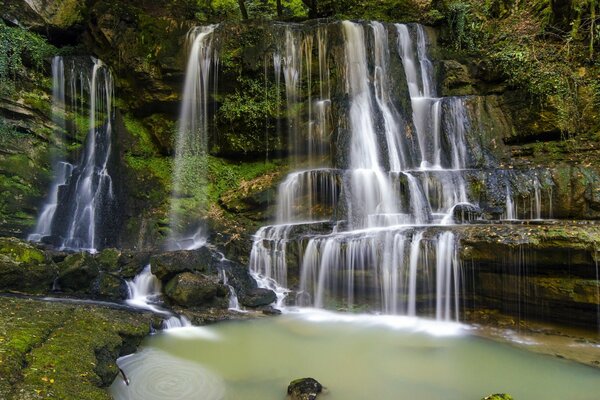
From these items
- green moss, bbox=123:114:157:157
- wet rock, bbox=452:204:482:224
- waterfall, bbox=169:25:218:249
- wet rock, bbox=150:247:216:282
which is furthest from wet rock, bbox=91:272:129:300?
wet rock, bbox=452:204:482:224

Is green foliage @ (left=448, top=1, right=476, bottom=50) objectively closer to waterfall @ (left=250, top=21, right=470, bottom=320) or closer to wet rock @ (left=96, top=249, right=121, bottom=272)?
waterfall @ (left=250, top=21, right=470, bottom=320)

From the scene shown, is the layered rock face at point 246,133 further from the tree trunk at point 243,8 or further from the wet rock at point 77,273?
the tree trunk at point 243,8

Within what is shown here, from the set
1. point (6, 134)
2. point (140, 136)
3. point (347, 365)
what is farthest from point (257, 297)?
point (6, 134)

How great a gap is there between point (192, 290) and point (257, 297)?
142 centimetres

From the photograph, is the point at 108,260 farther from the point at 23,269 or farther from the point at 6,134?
the point at 6,134

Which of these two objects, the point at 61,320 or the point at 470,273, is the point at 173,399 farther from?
the point at 470,273

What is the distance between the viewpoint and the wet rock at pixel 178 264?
8.98m

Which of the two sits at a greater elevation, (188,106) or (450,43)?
(450,43)

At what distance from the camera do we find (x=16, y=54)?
12.9 meters

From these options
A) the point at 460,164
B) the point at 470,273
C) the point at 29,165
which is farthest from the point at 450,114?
the point at 29,165

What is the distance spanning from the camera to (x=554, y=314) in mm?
7395


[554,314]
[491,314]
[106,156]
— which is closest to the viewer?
[554,314]

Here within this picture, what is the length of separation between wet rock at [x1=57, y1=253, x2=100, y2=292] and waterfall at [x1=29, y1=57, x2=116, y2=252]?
124 inches

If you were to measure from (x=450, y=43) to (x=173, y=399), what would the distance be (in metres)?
15.4
